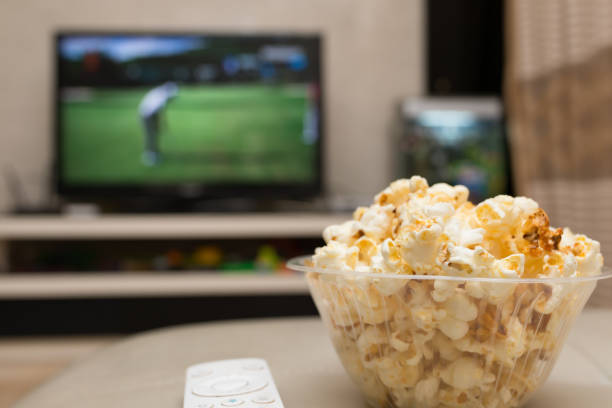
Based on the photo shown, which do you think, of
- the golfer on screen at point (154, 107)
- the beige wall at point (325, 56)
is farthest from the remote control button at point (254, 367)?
the beige wall at point (325, 56)

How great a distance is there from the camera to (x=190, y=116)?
2.46 meters

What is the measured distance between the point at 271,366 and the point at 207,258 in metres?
1.80

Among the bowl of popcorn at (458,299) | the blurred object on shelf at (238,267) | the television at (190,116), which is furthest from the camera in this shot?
the television at (190,116)

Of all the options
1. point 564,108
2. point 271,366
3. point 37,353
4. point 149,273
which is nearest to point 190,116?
point 149,273

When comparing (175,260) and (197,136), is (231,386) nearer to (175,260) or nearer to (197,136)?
(175,260)

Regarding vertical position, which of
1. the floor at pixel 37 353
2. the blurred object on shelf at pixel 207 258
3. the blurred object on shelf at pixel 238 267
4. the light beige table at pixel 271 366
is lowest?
the floor at pixel 37 353

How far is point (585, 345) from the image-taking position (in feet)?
1.94

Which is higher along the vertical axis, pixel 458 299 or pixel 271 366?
pixel 458 299

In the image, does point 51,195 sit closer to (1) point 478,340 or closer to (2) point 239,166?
(2) point 239,166

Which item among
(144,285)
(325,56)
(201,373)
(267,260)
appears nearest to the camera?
(201,373)

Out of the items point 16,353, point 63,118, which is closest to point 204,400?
point 16,353

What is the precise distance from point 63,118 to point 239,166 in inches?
29.9

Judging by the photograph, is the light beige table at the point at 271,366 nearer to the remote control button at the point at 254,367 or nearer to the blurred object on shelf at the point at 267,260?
the remote control button at the point at 254,367

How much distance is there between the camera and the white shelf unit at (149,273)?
7.06 feet
